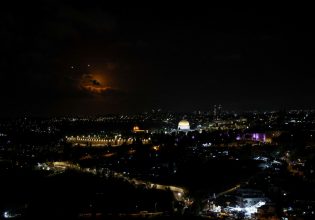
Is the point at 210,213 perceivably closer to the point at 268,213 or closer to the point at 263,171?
the point at 268,213

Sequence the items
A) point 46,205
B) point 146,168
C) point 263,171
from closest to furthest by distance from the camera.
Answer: point 46,205, point 263,171, point 146,168

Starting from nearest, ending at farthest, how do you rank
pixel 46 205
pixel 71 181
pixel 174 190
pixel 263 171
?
pixel 46 205 < pixel 174 190 < pixel 71 181 < pixel 263 171

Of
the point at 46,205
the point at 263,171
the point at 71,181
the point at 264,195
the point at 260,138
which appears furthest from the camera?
the point at 260,138

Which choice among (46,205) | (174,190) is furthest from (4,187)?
(174,190)

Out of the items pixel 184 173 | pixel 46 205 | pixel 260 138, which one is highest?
pixel 260 138

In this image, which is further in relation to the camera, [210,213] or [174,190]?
[174,190]

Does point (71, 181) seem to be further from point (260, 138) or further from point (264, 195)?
point (260, 138)

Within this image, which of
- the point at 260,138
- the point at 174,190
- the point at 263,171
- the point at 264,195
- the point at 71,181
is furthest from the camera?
the point at 260,138

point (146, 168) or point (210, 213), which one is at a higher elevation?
point (146, 168)

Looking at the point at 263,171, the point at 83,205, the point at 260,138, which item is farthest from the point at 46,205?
the point at 260,138
